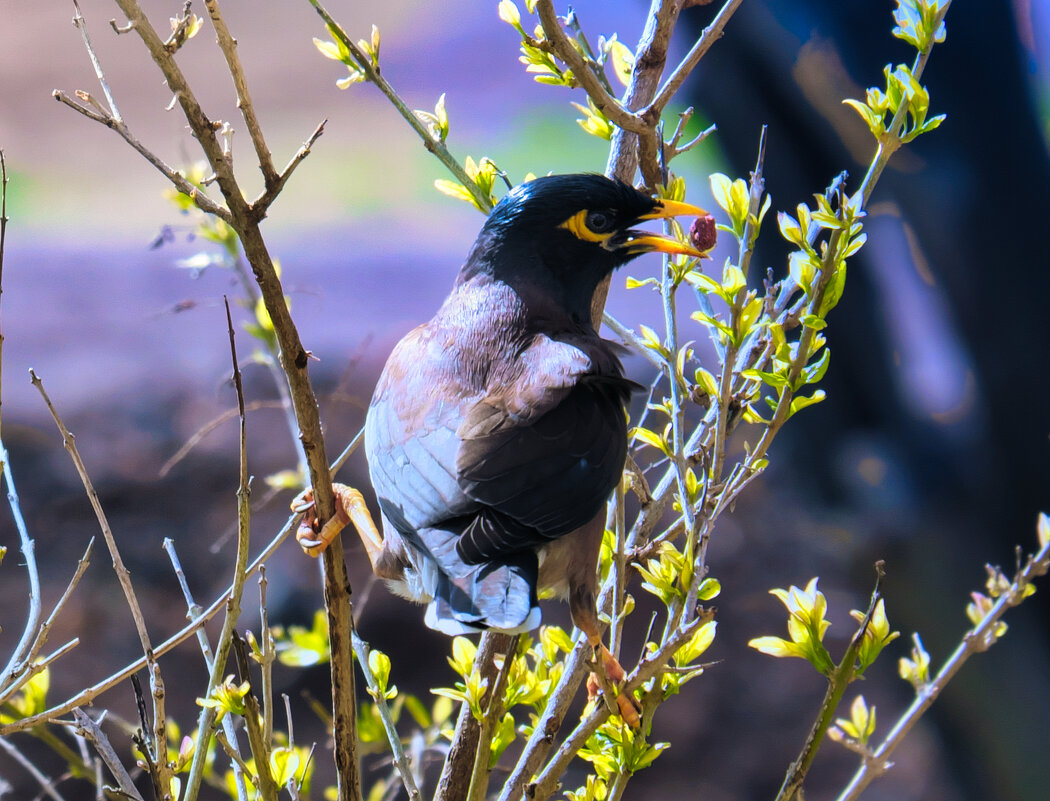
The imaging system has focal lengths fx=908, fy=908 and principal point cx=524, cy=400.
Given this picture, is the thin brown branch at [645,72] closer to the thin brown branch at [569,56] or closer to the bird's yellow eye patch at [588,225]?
the bird's yellow eye patch at [588,225]

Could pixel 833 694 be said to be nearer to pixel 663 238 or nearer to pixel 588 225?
pixel 663 238

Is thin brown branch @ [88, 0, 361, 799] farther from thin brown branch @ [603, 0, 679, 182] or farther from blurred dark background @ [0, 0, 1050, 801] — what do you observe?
blurred dark background @ [0, 0, 1050, 801]

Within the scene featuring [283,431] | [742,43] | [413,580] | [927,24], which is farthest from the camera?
[283,431]

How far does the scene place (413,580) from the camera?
110 cm

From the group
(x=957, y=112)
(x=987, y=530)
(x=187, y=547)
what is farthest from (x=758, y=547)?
(x=187, y=547)

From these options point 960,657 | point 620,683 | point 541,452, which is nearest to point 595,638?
point 620,683

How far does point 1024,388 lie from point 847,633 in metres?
0.85

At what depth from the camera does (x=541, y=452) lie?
92 cm

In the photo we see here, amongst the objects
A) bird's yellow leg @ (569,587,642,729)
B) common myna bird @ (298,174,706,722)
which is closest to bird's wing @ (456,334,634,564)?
common myna bird @ (298,174,706,722)

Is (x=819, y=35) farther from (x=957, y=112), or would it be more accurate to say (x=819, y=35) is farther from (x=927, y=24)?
(x=927, y=24)

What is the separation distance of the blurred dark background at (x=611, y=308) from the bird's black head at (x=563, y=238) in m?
1.28

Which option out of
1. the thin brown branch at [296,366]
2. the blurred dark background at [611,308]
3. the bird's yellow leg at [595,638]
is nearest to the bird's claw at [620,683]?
the bird's yellow leg at [595,638]

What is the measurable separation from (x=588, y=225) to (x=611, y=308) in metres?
1.34

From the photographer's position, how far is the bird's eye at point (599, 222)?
1.15 meters
